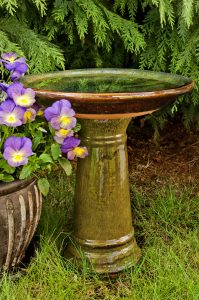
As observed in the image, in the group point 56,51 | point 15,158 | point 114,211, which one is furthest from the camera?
point 56,51

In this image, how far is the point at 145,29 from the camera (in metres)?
3.42

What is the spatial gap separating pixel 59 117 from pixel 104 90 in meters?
0.30

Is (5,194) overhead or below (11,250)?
overhead

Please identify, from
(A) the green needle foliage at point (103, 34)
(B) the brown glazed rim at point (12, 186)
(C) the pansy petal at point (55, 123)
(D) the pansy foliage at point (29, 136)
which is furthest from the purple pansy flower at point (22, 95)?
(A) the green needle foliage at point (103, 34)

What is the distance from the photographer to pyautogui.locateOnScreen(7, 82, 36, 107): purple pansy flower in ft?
7.39

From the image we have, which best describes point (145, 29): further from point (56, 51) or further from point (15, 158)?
point (15, 158)

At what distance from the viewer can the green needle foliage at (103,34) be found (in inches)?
121

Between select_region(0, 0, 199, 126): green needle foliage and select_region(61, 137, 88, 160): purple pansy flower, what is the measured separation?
807 millimetres

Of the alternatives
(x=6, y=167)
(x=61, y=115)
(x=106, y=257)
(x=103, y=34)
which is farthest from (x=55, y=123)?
(x=103, y=34)

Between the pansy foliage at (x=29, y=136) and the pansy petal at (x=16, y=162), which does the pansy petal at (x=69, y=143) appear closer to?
the pansy foliage at (x=29, y=136)

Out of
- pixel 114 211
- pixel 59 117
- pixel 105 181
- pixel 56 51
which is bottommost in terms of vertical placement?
pixel 114 211

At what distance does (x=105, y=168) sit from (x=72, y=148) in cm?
23

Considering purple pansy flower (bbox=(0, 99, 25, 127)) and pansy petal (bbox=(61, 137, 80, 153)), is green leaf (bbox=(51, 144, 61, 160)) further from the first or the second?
purple pansy flower (bbox=(0, 99, 25, 127))

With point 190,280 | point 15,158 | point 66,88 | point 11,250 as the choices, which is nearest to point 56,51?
point 66,88
